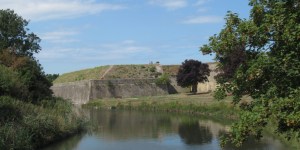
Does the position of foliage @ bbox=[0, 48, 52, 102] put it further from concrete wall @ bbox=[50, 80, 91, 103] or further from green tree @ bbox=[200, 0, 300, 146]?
concrete wall @ bbox=[50, 80, 91, 103]

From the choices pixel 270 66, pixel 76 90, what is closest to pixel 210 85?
pixel 76 90

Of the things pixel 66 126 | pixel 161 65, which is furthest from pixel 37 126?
pixel 161 65

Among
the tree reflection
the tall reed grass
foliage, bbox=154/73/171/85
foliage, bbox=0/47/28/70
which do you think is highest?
foliage, bbox=0/47/28/70

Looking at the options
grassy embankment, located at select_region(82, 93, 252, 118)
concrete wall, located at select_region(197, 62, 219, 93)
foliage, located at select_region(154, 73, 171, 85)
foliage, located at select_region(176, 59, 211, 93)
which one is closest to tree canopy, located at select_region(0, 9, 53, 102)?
grassy embankment, located at select_region(82, 93, 252, 118)

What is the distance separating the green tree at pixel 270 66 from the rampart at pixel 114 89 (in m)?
41.0

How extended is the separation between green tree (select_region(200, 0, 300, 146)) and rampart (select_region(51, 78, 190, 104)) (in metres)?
41.0

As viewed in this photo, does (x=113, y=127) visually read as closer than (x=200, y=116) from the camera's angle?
Yes

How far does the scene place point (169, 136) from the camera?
18.5 metres

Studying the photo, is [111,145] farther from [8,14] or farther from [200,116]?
[8,14]

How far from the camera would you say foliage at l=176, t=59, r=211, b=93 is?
43656 mm

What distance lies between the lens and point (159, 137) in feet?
59.2

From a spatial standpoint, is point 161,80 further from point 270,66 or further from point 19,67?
point 270,66

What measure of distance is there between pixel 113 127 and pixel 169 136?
17.6 ft

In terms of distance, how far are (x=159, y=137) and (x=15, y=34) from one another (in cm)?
1873
